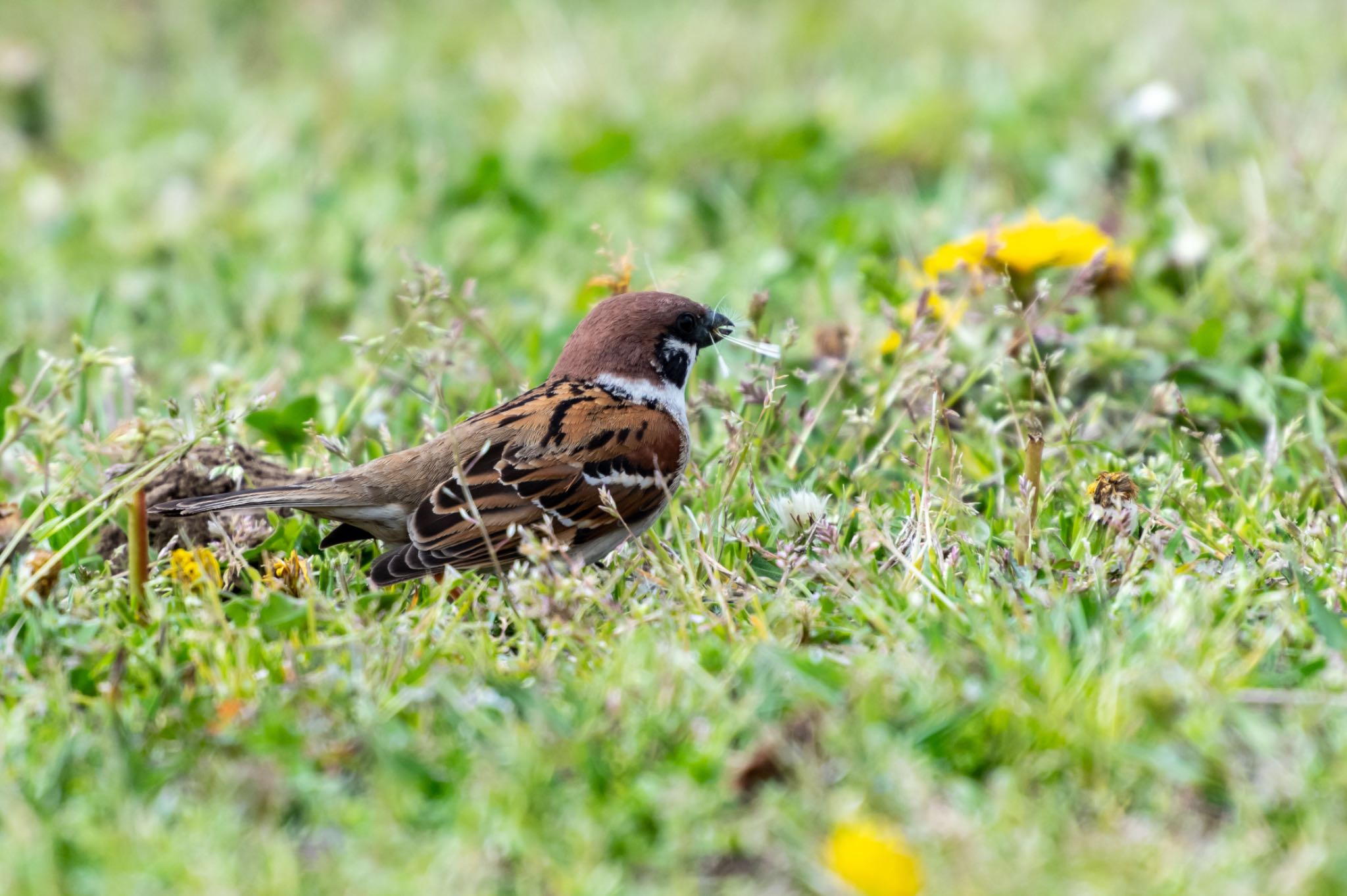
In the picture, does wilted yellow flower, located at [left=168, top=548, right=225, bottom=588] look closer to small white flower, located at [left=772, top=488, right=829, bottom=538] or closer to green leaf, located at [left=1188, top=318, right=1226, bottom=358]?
small white flower, located at [left=772, top=488, right=829, bottom=538]

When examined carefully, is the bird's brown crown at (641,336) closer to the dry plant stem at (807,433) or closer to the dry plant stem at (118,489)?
the dry plant stem at (807,433)

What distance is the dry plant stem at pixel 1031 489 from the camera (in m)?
3.57

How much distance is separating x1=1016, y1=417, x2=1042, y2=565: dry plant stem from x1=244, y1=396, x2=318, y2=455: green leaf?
7.07 feet

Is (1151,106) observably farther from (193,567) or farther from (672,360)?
(193,567)

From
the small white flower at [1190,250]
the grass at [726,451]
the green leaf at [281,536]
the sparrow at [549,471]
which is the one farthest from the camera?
the small white flower at [1190,250]

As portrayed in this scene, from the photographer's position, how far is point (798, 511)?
3818mm

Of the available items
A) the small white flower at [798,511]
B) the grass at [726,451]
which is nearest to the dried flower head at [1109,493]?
the grass at [726,451]

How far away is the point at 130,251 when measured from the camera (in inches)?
271

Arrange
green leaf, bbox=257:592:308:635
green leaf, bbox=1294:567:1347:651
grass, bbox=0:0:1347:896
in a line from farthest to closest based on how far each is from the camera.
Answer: green leaf, bbox=257:592:308:635 → green leaf, bbox=1294:567:1347:651 → grass, bbox=0:0:1347:896

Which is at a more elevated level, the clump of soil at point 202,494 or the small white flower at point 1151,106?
the clump of soil at point 202,494

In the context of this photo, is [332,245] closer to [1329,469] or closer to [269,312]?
[269,312]

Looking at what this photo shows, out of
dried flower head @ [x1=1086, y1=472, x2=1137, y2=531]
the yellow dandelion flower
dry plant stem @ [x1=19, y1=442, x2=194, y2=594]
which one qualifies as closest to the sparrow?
dry plant stem @ [x1=19, y1=442, x2=194, y2=594]

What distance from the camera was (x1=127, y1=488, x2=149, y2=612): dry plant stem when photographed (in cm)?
346

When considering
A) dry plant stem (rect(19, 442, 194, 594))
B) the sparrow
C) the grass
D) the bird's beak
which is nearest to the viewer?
the grass
